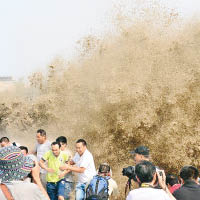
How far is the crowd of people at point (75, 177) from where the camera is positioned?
8.00ft

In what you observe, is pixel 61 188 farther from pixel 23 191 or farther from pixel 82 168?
pixel 23 191

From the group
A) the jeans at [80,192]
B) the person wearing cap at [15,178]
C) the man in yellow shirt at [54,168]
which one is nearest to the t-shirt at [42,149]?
the man in yellow shirt at [54,168]

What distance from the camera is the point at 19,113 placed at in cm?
1381

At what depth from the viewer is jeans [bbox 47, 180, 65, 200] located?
20.6 feet

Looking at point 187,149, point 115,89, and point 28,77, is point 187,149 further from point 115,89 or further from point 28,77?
point 28,77

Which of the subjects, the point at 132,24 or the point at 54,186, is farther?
the point at 132,24

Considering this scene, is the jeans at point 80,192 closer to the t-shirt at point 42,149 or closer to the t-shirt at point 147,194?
the t-shirt at point 42,149

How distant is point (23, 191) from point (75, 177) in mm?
5136

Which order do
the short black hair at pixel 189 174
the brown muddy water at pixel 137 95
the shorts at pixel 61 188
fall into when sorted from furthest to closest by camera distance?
the brown muddy water at pixel 137 95 < the shorts at pixel 61 188 < the short black hair at pixel 189 174

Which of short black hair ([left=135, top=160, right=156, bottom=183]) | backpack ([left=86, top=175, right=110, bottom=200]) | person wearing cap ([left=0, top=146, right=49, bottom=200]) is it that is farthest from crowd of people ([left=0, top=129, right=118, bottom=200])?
person wearing cap ([left=0, top=146, right=49, bottom=200])

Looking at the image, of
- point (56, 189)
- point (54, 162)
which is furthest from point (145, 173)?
Answer: point (56, 189)

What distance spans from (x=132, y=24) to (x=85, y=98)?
2510 millimetres

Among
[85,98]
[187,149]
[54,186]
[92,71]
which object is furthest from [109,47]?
[54,186]

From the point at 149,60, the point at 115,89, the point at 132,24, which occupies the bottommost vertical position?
the point at 115,89
